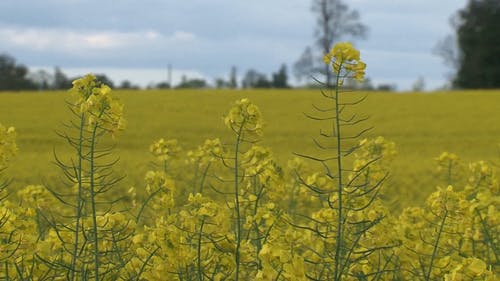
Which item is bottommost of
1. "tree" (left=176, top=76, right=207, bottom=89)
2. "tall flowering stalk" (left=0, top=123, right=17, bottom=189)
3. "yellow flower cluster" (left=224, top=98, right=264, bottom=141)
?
"tree" (left=176, top=76, right=207, bottom=89)

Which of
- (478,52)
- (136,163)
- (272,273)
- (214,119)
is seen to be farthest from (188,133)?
(478,52)

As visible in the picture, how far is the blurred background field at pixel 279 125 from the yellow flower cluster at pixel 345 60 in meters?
10.5

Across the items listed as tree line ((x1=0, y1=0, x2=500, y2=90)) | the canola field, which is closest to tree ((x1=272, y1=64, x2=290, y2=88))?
tree line ((x1=0, y1=0, x2=500, y2=90))

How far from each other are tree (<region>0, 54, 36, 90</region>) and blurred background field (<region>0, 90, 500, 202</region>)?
27729 mm

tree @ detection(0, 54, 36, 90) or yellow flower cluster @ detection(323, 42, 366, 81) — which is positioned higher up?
yellow flower cluster @ detection(323, 42, 366, 81)

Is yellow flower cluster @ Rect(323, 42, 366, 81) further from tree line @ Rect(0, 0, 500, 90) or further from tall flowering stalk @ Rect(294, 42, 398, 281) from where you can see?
tree line @ Rect(0, 0, 500, 90)

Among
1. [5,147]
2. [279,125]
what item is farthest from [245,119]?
[279,125]

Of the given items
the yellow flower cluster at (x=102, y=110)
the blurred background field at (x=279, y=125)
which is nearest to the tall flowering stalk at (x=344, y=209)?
the yellow flower cluster at (x=102, y=110)

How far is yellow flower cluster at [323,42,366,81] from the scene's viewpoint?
10.6 feet

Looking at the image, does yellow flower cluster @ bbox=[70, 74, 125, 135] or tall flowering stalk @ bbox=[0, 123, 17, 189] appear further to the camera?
tall flowering stalk @ bbox=[0, 123, 17, 189]

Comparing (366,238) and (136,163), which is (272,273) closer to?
(366,238)

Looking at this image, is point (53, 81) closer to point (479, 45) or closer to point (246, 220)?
point (479, 45)

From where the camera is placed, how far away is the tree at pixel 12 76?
59562 millimetres

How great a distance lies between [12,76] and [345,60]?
59.7 m
